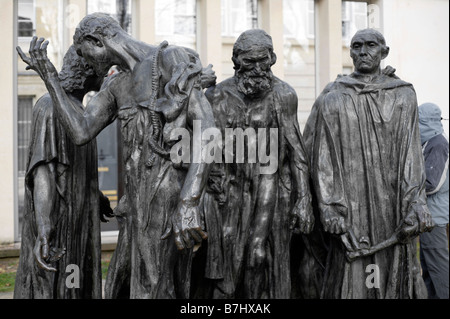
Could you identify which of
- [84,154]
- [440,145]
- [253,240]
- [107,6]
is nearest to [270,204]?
[253,240]

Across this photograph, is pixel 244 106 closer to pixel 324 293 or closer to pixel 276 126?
pixel 276 126

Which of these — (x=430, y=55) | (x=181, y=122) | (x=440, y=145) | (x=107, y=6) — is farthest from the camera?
(x=430, y=55)

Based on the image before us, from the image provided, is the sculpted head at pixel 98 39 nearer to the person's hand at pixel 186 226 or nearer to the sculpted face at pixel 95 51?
the sculpted face at pixel 95 51

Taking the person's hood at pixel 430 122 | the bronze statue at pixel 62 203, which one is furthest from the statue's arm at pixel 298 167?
the person's hood at pixel 430 122

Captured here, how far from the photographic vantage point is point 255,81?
5.00 m

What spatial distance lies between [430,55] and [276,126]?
797cm

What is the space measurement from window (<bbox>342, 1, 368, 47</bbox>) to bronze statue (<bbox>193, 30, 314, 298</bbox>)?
22.2 ft

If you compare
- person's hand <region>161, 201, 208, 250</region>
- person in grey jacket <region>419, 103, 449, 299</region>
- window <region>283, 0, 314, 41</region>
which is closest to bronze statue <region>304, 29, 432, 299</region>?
person's hand <region>161, 201, 208, 250</region>

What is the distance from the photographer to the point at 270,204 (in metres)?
5.09

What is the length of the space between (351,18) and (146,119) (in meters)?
8.32

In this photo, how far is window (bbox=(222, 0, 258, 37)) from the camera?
36.0 ft

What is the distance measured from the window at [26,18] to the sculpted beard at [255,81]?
612 cm

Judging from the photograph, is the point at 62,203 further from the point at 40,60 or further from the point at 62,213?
the point at 40,60

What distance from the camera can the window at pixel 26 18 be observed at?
10.3 meters
